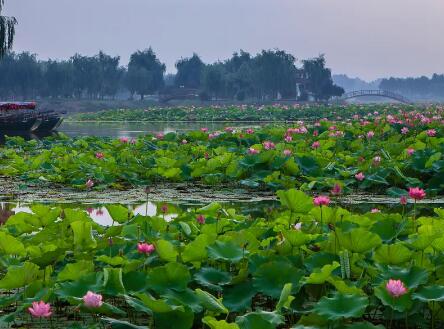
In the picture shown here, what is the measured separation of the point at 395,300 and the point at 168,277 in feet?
2.43

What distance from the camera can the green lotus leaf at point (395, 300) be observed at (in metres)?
2.24

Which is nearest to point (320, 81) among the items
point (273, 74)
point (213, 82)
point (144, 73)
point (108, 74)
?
point (273, 74)

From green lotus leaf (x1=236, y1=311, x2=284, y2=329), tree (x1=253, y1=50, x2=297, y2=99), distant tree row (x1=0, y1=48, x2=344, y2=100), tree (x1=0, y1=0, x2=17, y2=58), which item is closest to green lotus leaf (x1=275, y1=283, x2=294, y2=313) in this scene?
green lotus leaf (x1=236, y1=311, x2=284, y2=329)

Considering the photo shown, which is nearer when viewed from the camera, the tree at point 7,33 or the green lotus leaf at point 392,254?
the green lotus leaf at point 392,254

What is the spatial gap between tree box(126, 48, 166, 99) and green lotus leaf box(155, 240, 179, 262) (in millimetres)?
75577

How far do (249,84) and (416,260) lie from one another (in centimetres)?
7278

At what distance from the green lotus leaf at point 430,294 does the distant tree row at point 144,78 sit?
63.7 m

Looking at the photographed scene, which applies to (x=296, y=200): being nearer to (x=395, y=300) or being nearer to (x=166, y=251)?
(x=166, y=251)

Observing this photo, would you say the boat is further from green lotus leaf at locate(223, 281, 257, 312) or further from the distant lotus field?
green lotus leaf at locate(223, 281, 257, 312)

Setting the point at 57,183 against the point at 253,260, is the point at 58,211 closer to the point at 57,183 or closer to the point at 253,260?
the point at 253,260

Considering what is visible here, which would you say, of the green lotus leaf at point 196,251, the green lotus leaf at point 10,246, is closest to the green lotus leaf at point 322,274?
the green lotus leaf at point 196,251

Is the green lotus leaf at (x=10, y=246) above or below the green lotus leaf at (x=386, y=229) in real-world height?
below

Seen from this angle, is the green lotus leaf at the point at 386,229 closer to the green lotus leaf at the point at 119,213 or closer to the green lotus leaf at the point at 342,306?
the green lotus leaf at the point at 342,306

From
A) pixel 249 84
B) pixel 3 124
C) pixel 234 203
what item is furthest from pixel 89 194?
pixel 249 84
